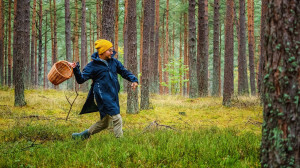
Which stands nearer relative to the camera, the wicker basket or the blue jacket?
the wicker basket

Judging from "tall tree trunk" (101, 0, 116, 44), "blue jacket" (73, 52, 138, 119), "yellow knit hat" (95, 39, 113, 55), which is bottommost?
"blue jacket" (73, 52, 138, 119)

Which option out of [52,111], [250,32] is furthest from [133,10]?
[250,32]

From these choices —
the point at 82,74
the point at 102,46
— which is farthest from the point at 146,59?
the point at 82,74

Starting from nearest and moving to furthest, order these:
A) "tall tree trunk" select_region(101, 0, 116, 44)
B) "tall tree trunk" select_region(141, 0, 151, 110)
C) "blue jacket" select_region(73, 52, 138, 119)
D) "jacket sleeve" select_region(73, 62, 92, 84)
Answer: "jacket sleeve" select_region(73, 62, 92, 84)
"blue jacket" select_region(73, 52, 138, 119)
"tall tree trunk" select_region(101, 0, 116, 44)
"tall tree trunk" select_region(141, 0, 151, 110)

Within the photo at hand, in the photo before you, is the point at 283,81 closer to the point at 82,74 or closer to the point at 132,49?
the point at 82,74

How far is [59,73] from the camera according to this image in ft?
14.5

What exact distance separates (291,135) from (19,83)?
32.2ft

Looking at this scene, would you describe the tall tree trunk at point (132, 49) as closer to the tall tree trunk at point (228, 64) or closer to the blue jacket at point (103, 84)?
the blue jacket at point (103, 84)

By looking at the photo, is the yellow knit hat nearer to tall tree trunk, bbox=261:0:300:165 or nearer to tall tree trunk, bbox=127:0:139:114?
tall tree trunk, bbox=261:0:300:165

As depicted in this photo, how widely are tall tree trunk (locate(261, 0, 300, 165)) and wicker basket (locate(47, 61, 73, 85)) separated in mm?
3337

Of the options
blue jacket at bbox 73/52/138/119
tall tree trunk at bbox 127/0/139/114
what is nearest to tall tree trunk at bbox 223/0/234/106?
tall tree trunk at bbox 127/0/139/114

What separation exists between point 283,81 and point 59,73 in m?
3.66

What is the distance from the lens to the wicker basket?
14.6 feet

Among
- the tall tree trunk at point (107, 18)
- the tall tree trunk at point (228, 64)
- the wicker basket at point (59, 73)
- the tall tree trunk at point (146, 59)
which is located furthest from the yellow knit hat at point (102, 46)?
the tall tree trunk at point (228, 64)
